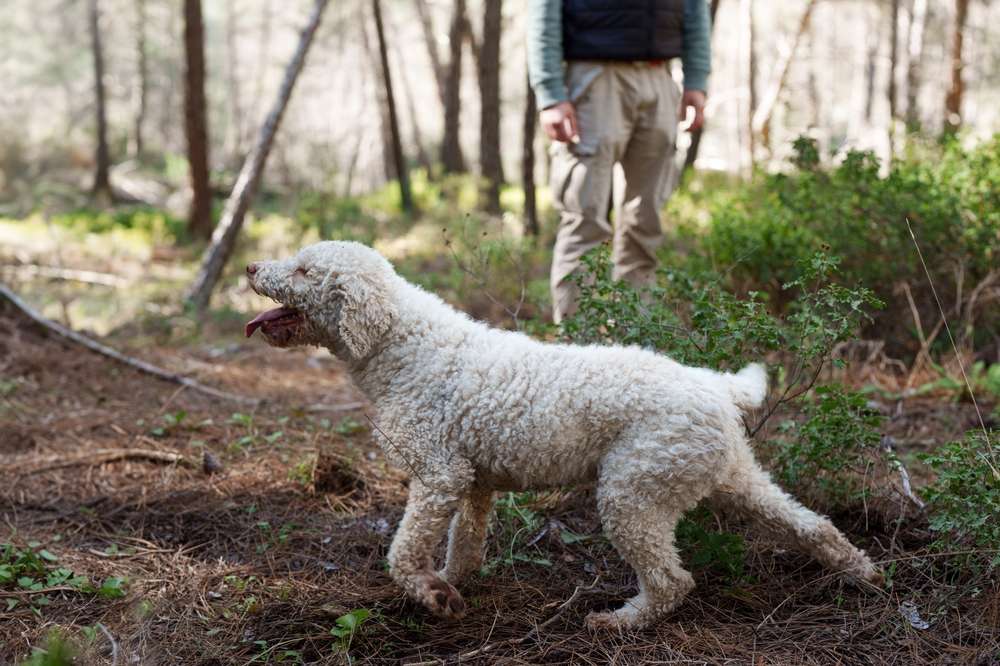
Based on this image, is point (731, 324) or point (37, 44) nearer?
point (731, 324)

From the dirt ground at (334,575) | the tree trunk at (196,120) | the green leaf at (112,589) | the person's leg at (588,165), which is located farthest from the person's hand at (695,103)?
the tree trunk at (196,120)

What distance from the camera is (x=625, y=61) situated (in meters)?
4.84

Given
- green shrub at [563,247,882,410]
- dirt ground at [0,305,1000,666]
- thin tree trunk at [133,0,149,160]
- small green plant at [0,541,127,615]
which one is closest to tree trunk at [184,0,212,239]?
dirt ground at [0,305,1000,666]

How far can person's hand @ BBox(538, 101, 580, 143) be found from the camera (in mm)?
4695

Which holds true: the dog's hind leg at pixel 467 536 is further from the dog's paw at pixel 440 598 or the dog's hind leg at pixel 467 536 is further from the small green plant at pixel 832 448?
the small green plant at pixel 832 448

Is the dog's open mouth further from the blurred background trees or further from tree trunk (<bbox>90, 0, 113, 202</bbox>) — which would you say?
tree trunk (<bbox>90, 0, 113, 202</bbox>)

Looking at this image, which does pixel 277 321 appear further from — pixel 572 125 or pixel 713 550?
pixel 572 125

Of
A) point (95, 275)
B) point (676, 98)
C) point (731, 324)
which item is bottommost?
point (95, 275)

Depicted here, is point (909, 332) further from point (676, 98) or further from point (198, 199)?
point (198, 199)

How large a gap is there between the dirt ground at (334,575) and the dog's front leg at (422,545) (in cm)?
15

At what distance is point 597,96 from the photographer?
15.8 feet

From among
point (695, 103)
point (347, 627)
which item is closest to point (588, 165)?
point (695, 103)

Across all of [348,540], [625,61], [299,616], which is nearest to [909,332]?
[625,61]

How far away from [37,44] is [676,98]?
153 feet
